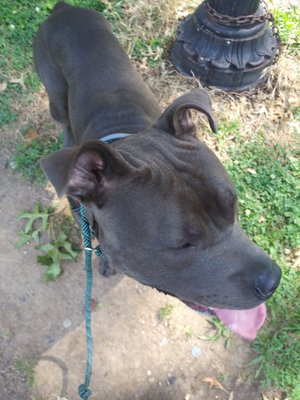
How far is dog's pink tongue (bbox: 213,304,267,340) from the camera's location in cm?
308

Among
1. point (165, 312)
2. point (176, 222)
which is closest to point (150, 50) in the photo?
point (165, 312)

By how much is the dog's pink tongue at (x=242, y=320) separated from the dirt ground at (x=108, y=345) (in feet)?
2.70

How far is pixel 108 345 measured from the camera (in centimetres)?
392

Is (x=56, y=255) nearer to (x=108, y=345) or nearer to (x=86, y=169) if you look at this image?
(x=108, y=345)

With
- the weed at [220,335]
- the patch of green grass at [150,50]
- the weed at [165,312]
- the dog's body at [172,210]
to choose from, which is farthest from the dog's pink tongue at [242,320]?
the patch of green grass at [150,50]

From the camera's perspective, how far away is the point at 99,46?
12.9ft

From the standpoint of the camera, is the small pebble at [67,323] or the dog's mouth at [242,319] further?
the small pebble at [67,323]

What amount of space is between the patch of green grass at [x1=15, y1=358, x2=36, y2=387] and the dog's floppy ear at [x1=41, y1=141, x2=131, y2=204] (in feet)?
5.97

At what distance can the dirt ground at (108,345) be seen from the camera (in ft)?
12.3

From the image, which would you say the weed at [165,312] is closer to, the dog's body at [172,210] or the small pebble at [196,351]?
the small pebble at [196,351]

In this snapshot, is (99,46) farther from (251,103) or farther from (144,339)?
(144,339)

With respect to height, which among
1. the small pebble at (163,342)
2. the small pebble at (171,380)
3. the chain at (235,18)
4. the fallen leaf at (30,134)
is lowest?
the small pebble at (171,380)

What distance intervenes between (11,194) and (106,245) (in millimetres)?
2084

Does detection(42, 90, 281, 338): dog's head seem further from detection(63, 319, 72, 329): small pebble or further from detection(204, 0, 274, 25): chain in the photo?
detection(204, 0, 274, 25): chain
